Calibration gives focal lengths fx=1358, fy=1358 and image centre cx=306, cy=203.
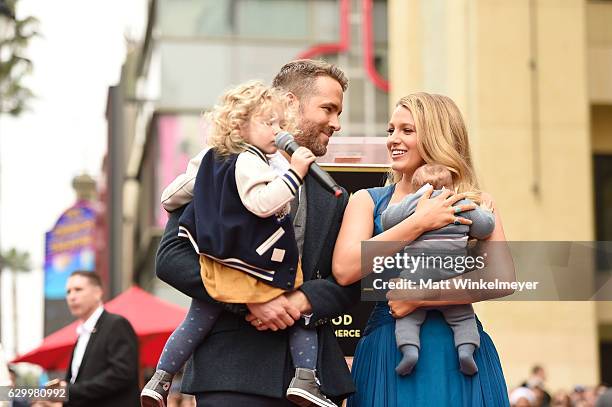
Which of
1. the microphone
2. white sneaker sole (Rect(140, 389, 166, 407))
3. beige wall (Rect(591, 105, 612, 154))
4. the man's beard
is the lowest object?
white sneaker sole (Rect(140, 389, 166, 407))

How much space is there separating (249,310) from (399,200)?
3.21 ft

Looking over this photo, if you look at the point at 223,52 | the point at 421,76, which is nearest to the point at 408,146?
the point at 421,76

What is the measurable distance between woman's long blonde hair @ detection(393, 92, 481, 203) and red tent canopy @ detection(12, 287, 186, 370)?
9.17 meters

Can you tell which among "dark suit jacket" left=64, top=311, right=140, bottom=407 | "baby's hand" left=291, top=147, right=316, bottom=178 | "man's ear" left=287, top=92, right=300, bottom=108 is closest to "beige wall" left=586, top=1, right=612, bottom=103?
"dark suit jacket" left=64, top=311, right=140, bottom=407

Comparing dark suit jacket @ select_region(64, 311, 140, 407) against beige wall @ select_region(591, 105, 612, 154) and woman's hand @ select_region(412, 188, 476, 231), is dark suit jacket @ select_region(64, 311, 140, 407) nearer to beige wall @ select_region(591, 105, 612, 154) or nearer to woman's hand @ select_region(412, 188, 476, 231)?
woman's hand @ select_region(412, 188, 476, 231)

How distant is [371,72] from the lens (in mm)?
35562

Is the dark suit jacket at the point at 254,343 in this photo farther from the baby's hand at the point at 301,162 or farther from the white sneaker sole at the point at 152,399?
the baby's hand at the point at 301,162

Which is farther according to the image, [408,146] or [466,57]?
[466,57]

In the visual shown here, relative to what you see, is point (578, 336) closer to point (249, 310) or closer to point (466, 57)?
point (466, 57)

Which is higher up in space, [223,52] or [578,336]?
[223,52]

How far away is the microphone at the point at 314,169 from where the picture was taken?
5082 mm

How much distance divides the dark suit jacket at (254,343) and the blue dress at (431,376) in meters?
0.26

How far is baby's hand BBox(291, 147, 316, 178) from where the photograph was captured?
5.21m

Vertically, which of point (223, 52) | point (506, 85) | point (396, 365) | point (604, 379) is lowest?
point (604, 379)
